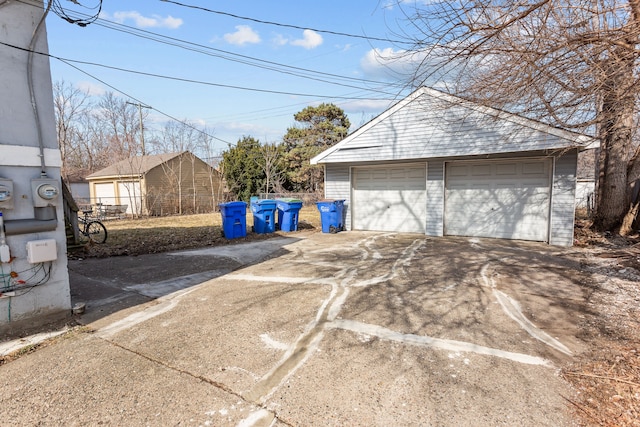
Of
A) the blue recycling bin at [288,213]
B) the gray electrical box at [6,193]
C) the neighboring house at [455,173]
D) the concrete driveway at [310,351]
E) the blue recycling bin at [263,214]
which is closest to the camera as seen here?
the concrete driveway at [310,351]

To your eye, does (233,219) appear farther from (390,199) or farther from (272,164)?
(272,164)

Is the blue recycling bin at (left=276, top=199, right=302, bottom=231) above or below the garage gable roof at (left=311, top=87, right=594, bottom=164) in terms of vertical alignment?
below

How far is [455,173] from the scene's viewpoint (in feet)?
30.9

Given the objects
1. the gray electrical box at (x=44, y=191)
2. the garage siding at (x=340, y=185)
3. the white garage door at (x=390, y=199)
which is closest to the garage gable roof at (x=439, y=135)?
the garage siding at (x=340, y=185)

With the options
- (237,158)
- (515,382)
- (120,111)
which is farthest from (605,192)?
(120,111)

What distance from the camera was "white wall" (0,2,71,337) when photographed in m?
3.23

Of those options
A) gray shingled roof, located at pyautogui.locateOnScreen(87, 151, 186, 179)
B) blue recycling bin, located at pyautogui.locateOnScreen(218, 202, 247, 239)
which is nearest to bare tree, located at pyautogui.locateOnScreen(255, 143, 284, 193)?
gray shingled roof, located at pyautogui.locateOnScreen(87, 151, 186, 179)

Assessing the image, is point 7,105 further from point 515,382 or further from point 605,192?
point 605,192

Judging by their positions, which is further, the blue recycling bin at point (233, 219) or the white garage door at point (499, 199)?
the blue recycling bin at point (233, 219)

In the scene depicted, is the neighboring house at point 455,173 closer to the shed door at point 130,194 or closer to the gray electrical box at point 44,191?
the gray electrical box at point 44,191

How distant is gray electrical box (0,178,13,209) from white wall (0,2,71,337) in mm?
46

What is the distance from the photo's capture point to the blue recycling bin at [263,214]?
10.1 m

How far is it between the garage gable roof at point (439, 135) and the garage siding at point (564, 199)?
27.4 inches

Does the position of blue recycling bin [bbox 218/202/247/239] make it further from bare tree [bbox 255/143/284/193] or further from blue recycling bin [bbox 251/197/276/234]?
bare tree [bbox 255/143/284/193]
